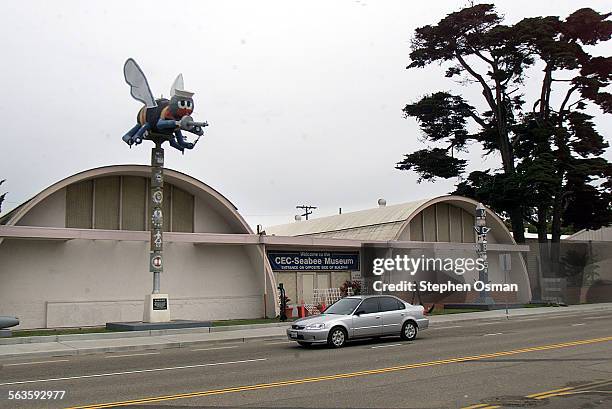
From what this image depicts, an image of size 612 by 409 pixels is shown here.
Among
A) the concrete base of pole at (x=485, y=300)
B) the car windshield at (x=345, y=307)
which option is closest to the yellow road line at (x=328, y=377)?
the car windshield at (x=345, y=307)

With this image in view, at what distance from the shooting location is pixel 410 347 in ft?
58.9

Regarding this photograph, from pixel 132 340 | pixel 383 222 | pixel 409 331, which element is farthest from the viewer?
pixel 383 222

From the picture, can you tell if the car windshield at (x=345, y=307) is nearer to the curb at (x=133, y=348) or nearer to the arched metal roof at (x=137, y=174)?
the curb at (x=133, y=348)

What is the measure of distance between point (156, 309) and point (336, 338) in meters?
9.86

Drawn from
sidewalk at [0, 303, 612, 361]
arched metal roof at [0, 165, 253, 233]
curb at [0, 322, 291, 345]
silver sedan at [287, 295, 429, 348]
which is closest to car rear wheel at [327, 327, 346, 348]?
silver sedan at [287, 295, 429, 348]

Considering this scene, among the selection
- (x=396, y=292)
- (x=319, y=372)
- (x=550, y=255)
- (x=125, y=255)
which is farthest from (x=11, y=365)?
(x=550, y=255)

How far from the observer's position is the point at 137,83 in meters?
26.8

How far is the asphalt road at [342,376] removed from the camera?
402 inches

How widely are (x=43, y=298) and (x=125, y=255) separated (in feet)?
12.1

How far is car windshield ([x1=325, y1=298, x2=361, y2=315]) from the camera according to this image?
1914 centimetres

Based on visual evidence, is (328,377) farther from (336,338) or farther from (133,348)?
(133,348)

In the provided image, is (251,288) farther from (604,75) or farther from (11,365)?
(604,75)

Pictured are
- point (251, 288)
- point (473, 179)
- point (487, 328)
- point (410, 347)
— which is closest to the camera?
point (410, 347)

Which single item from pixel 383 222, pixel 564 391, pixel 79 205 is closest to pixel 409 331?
pixel 564 391
